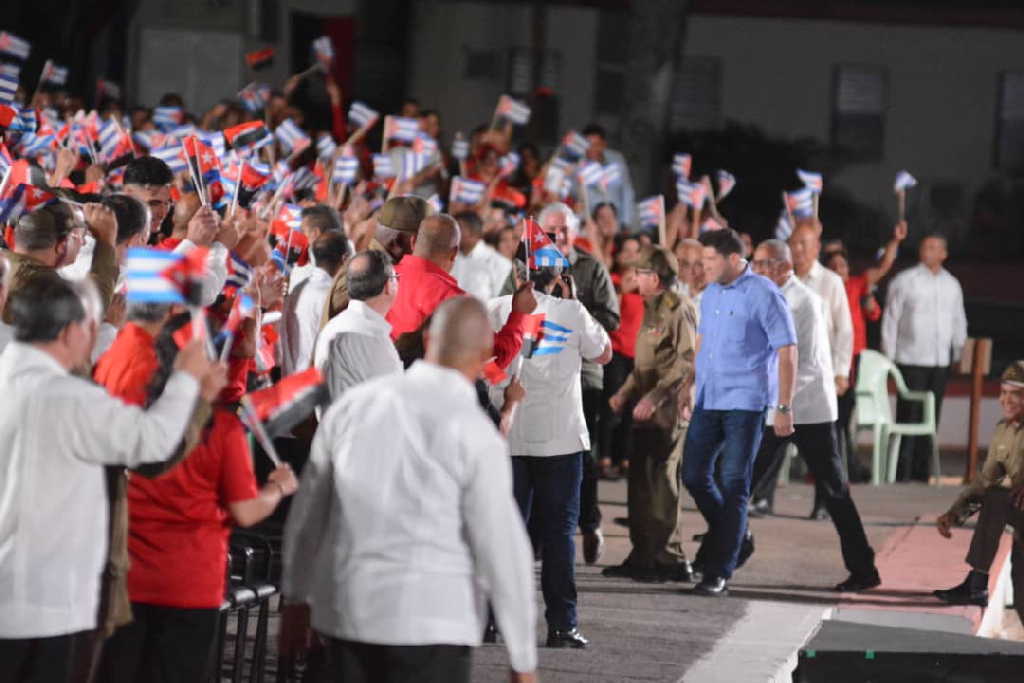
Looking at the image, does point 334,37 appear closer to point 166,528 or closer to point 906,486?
point 906,486

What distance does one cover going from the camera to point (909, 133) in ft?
116

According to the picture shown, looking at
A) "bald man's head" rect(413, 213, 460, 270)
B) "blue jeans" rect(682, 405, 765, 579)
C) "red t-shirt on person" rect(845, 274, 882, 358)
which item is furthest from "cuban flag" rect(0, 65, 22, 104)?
"red t-shirt on person" rect(845, 274, 882, 358)

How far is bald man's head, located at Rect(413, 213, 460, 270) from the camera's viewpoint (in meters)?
8.61

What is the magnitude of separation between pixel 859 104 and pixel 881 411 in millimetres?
18708

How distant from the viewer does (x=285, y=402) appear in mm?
6004

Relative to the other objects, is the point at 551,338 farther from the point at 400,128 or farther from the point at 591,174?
the point at 591,174

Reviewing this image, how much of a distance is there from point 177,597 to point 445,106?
1051 inches

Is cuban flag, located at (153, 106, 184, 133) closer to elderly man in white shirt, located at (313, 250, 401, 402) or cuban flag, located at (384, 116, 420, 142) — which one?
cuban flag, located at (384, 116, 420, 142)

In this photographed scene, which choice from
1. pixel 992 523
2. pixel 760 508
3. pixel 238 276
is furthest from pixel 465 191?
pixel 238 276

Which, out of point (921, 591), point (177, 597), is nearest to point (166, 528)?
point (177, 597)

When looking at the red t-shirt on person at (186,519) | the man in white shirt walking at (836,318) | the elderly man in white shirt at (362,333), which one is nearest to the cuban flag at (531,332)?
the elderly man in white shirt at (362,333)

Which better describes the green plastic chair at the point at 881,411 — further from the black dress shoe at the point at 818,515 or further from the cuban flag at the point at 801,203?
the black dress shoe at the point at 818,515

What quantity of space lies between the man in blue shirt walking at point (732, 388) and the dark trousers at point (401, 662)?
5.36 metres

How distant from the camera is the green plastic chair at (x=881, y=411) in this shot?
1673 cm
